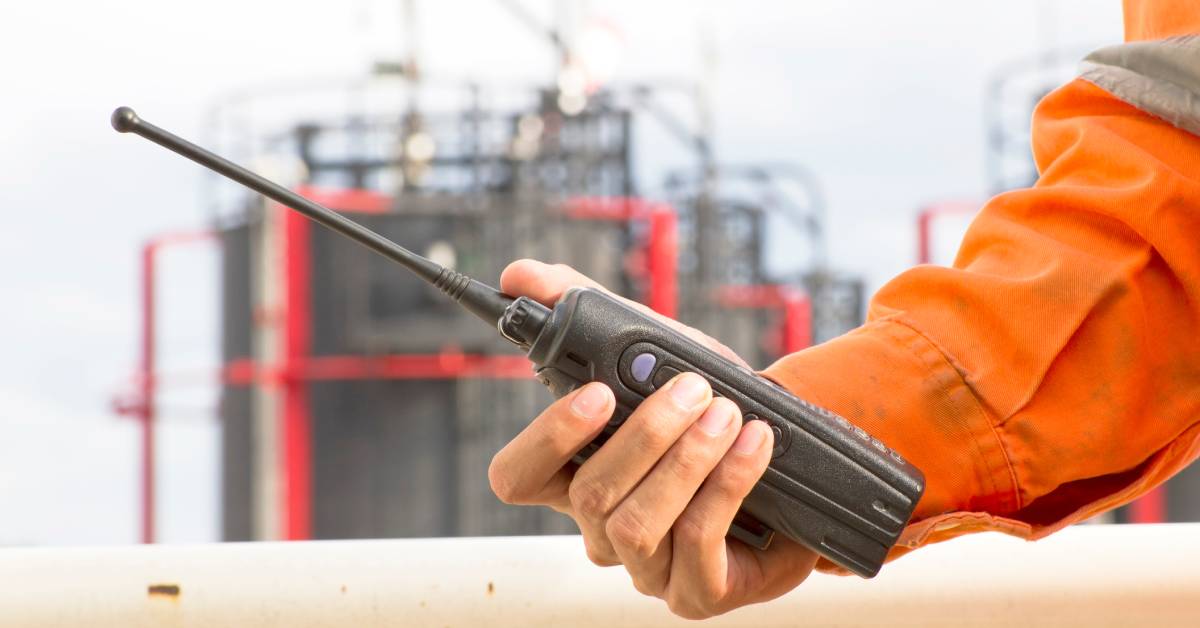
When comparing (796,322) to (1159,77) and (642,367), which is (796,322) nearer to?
(1159,77)

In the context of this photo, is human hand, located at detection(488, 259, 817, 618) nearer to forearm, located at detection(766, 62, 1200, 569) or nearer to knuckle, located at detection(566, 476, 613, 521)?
knuckle, located at detection(566, 476, 613, 521)

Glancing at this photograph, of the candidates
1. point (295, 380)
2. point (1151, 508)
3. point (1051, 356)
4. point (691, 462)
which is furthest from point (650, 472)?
point (1151, 508)

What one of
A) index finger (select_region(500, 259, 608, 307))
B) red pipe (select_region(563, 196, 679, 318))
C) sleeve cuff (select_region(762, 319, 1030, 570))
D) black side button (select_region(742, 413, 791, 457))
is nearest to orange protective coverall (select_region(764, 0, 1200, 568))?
sleeve cuff (select_region(762, 319, 1030, 570))

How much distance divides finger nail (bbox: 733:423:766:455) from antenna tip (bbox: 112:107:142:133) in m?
0.45

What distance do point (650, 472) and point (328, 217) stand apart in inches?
11.1

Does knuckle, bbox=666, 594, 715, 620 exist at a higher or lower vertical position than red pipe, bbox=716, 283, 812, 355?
higher

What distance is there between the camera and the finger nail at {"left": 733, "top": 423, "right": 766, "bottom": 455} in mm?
892

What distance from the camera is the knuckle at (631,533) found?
2.90 ft

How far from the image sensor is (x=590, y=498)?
896mm

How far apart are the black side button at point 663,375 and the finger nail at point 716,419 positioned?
4 cm

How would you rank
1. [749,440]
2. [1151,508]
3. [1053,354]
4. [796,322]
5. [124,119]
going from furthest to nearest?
[796,322], [1151,508], [1053,354], [749,440], [124,119]

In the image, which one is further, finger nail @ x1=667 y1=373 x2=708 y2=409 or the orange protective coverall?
the orange protective coverall

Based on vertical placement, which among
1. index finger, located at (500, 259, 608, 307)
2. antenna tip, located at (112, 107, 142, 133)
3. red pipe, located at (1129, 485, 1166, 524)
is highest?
antenna tip, located at (112, 107, 142, 133)

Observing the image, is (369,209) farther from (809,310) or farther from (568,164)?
(809,310)
